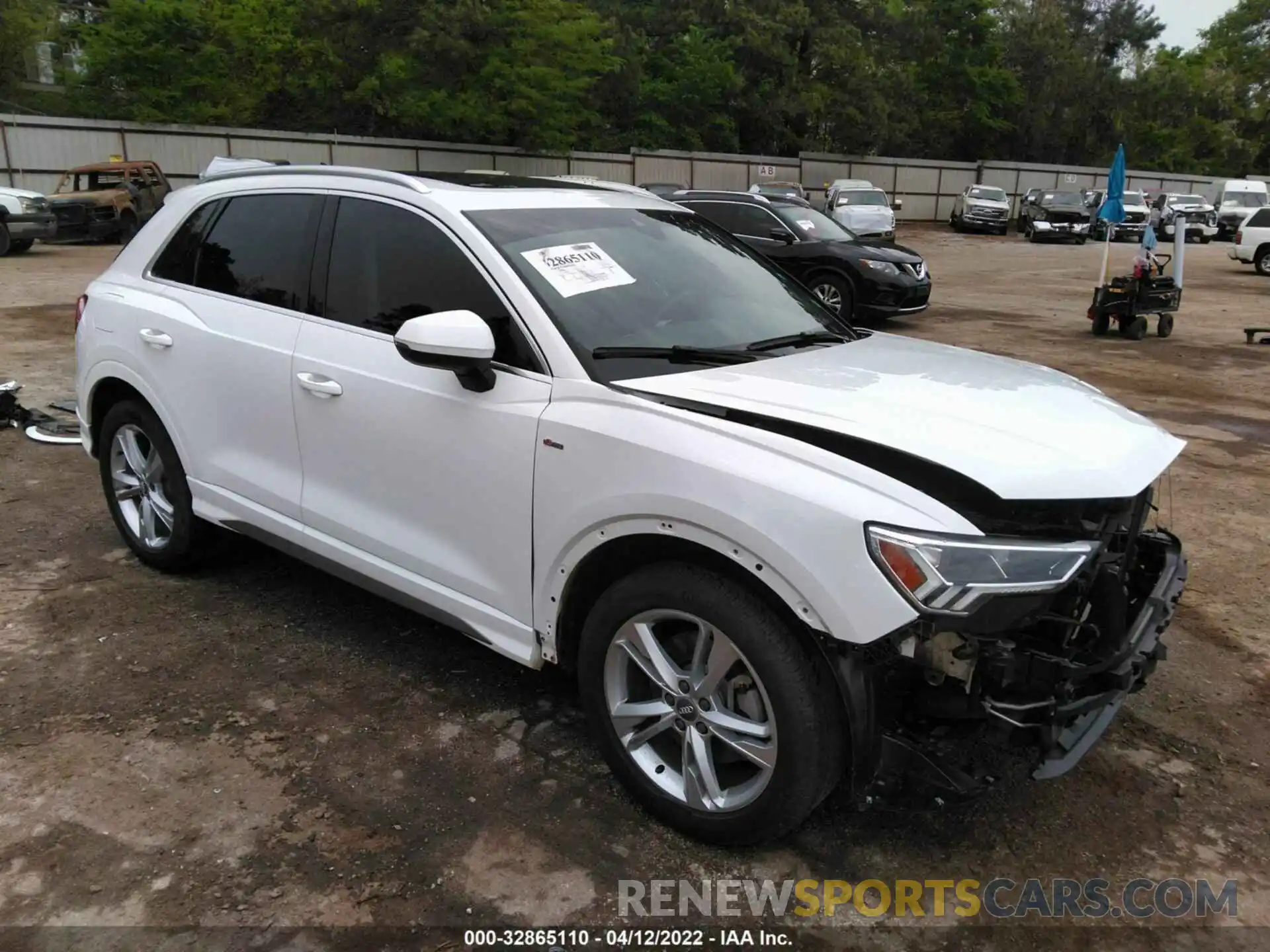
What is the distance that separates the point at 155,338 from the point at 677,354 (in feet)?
8.05

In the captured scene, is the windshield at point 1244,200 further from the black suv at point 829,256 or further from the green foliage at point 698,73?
the black suv at point 829,256

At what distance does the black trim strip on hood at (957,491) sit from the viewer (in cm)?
242

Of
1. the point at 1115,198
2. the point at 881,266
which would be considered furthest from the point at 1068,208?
the point at 881,266

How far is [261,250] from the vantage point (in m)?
3.99

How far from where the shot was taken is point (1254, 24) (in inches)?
2537

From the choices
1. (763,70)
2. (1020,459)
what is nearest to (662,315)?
(1020,459)

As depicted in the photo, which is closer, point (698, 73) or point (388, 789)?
point (388, 789)

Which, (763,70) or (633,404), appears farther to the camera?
(763,70)

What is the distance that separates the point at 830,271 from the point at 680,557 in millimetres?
11146

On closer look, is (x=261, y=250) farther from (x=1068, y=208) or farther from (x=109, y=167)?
(x=1068, y=208)

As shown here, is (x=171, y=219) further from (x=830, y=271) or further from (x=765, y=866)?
(x=830, y=271)

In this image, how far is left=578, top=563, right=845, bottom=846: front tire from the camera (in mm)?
2495

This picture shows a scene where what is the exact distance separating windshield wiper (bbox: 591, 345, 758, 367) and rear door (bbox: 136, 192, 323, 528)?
1.35 metres

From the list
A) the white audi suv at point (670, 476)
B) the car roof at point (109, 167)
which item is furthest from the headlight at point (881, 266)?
the car roof at point (109, 167)
